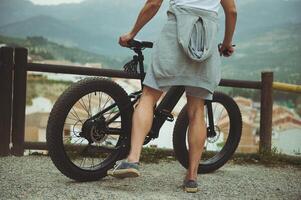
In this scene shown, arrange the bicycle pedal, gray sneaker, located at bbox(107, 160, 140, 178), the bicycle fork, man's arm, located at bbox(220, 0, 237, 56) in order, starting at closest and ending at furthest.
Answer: gray sneaker, located at bbox(107, 160, 140, 178), man's arm, located at bbox(220, 0, 237, 56), the bicycle pedal, the bicycle fork

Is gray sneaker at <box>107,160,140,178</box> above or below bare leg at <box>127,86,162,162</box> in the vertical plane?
below

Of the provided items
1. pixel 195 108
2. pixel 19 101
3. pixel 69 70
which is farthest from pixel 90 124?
pixel 19 101

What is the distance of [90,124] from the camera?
2.11 m

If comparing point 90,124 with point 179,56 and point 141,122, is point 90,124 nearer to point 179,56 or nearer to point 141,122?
point 141,122

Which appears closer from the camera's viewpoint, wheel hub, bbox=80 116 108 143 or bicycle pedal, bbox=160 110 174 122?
wheel hub, bbox=80 116 108 143

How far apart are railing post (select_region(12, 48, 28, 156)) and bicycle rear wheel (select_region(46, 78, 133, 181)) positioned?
0.88 meters

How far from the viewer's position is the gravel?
194 centimetres

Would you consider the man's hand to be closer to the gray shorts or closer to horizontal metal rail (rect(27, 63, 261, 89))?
the gray shorts

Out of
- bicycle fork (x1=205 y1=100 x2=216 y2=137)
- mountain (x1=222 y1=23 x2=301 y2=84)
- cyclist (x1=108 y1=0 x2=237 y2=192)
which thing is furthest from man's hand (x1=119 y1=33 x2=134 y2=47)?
mountain (x1=222 y1=23 x2=301 y2=84)

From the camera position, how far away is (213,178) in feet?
8.68

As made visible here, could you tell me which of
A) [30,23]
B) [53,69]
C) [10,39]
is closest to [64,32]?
[30,23]

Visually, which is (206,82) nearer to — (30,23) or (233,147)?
(233,147)

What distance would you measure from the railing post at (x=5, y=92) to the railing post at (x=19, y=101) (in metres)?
0.04

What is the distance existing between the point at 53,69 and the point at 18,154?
0.72m
